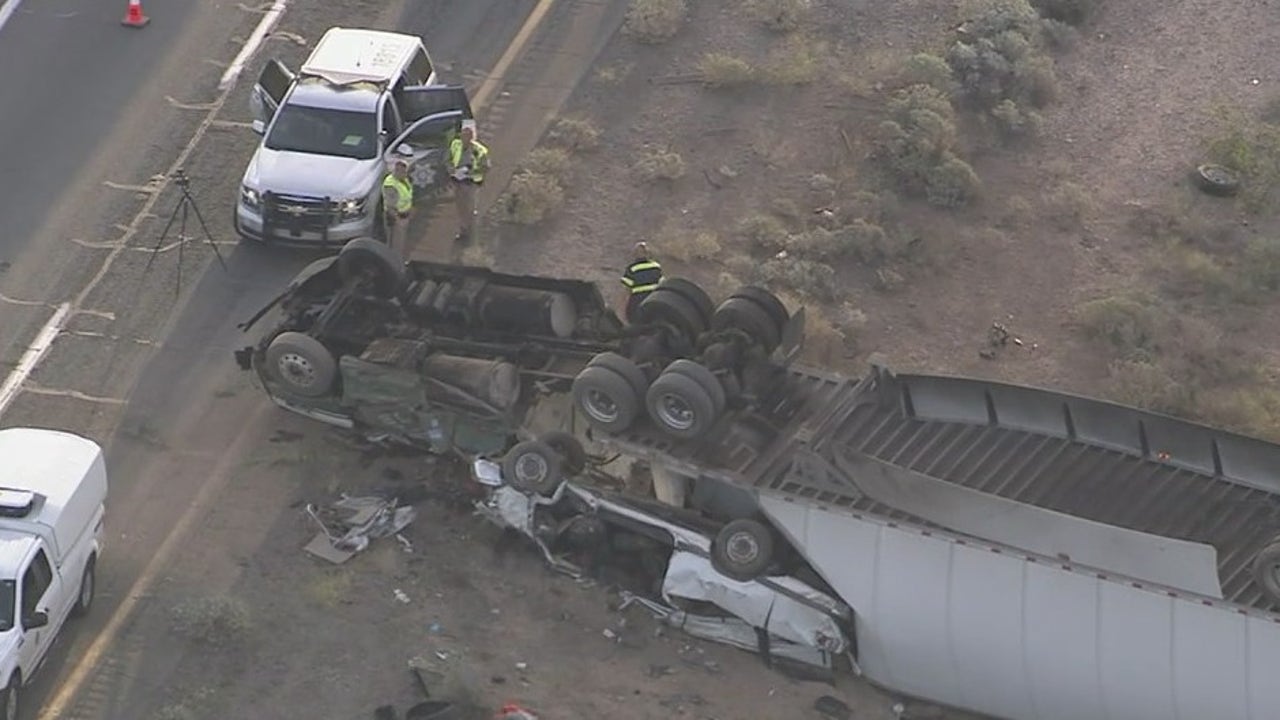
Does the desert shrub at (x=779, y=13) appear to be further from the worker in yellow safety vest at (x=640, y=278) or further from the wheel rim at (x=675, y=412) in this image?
the wheel rim at (x=675, y=412)

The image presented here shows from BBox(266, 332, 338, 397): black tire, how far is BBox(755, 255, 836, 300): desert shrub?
5.55m

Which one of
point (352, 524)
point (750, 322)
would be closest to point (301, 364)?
point (352, 524)

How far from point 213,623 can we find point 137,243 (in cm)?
653

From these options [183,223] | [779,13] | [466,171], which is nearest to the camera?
[466,171]

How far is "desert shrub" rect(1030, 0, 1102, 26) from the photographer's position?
2703 cm

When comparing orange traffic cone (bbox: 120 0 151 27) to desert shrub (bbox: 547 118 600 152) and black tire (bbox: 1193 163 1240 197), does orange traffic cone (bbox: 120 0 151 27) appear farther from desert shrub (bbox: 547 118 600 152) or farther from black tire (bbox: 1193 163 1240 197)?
black tire (bbox: 1193 163 1240 197)

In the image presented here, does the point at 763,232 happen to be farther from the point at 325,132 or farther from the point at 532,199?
the point at 325,132

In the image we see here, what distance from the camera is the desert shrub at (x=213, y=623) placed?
16.3 meters

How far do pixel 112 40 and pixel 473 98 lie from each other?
483 cm

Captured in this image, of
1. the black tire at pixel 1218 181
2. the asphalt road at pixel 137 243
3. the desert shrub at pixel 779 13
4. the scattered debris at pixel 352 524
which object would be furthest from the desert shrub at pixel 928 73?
the scattered debris at pixel 352 524

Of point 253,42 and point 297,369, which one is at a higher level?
point 297,369

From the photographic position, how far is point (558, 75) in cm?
2503

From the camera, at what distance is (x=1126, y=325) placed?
21078mm

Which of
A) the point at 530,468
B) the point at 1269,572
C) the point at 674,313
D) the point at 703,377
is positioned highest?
the point at 1269,572
